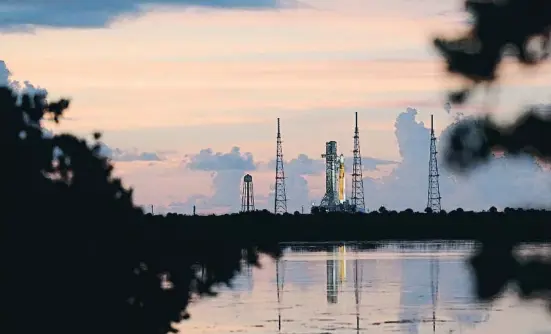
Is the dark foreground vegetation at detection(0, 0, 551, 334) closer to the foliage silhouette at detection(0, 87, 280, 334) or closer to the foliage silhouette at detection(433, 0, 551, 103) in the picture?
the foliage silhouette at detection(0, 87, 280, 334)

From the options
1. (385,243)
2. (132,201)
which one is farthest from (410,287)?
(385,243)

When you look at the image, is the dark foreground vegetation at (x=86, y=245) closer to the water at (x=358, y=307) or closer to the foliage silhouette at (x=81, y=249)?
the foliage silhouette at (x=81, y=249)

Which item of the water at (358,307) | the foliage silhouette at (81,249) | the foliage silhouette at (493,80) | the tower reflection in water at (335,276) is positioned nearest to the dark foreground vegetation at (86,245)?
the foliage silhouette at (81,249)

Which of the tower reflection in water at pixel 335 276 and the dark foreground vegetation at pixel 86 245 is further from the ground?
the dark foreground vegetation at pixel 86 245

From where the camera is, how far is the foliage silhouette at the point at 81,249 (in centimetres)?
1930

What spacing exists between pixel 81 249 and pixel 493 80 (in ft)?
50.1

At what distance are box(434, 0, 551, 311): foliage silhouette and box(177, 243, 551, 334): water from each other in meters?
20.6

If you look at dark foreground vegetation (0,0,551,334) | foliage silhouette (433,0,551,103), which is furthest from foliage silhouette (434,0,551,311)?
dark foreground vegetation (0,0,551,334)

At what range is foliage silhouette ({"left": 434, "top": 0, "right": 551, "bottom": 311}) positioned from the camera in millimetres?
5387

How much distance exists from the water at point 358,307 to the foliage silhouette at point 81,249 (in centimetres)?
775

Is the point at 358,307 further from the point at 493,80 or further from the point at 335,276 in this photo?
the point at 493,80

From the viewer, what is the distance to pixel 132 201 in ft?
71.3

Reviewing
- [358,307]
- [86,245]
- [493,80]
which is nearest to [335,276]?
[358,307]

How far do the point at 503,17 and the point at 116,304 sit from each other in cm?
1520
